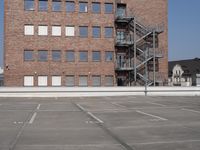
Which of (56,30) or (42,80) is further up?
(56,30)

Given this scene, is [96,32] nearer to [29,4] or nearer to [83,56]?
[83,56]

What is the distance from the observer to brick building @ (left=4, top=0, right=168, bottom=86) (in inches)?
2074

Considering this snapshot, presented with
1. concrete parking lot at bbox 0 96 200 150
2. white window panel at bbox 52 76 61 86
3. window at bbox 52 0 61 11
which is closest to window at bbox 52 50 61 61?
white window panel at bbox 52 76 61 86

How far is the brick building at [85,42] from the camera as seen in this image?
173 feet

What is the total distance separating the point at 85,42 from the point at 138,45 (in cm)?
798

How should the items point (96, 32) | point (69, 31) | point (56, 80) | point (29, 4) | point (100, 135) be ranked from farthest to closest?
point (96, 32) < point (69, 31) < point (56, 80) < point (29, 4) < point (100, 135)

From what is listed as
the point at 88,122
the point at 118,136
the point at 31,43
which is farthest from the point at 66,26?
the point at 118,136

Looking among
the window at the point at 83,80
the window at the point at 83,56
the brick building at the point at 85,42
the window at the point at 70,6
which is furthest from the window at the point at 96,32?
the window at the point at 83,80

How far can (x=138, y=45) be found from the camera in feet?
188

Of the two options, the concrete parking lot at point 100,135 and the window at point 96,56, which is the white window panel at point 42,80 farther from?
the concrete parking lot at point 100,135

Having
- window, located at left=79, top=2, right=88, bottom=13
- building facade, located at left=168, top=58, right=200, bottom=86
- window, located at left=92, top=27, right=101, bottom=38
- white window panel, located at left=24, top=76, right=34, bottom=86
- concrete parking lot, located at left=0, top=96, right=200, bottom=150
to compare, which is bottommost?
concrete parking lot, located at left=0, top=96, right=200, bottom=150

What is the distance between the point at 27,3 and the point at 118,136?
4436 cm

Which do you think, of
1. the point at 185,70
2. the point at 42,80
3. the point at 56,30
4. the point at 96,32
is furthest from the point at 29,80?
the point at 185,70

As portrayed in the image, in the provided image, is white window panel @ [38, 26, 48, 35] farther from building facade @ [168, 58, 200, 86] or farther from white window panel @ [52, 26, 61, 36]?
building facade @ [168, 58, 200, 86]
